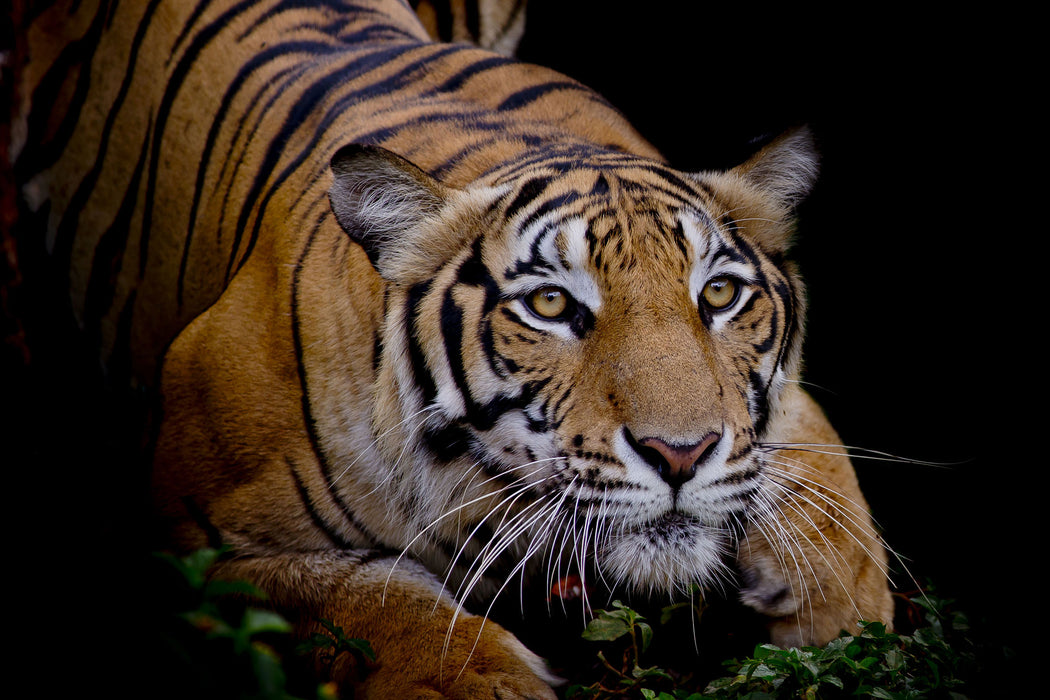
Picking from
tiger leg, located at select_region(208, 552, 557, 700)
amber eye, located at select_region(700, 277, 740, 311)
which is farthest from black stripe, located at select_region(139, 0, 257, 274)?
amber eye, located at select_region(700, 277, 740, 311)

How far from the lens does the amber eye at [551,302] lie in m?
1.58

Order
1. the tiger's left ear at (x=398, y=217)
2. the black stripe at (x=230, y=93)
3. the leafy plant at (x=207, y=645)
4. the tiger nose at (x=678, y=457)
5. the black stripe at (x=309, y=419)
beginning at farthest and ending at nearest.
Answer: the black stripe at (x=230, y=93) → the black stripe at (x=309, y=419) → the tiger's left ear at (x=398, y=217) → the tiger nose at (x=678, y=457) → the leafy plant at (x=207, y=645)

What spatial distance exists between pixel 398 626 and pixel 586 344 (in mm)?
668

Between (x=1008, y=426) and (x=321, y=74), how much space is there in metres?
2.11

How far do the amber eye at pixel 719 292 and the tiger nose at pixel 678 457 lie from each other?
0.31 meters

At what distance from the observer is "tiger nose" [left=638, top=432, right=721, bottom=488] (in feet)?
4.59

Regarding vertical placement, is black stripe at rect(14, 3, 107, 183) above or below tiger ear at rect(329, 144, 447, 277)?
above

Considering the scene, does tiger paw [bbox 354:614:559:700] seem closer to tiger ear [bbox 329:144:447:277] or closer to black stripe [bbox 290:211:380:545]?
black stripe [bbox 290:211:380:545]

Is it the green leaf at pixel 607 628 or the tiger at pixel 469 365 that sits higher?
the tiger at pixel 469 365

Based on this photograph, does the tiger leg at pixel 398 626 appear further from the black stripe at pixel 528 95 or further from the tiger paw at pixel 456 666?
the black stripe at pixel 528 95

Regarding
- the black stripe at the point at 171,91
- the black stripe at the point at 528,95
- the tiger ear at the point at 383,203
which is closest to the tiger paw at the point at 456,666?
the tiger ear at the point at 383,203

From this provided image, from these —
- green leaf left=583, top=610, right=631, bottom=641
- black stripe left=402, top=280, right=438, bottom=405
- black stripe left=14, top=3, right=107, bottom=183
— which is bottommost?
green leaf left=583, top=610, right=631, bottom=641

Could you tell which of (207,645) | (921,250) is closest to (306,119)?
(207,645)

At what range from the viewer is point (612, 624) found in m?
1.74
